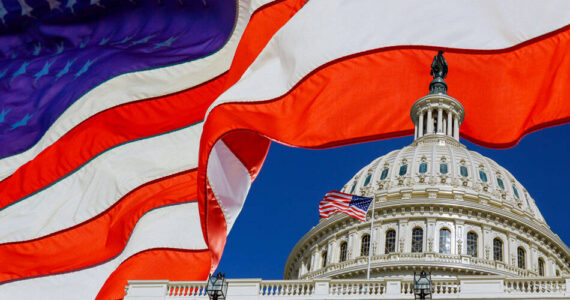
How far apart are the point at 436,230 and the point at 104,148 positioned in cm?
6259

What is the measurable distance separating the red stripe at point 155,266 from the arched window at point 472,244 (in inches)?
2455

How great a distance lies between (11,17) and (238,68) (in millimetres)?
3980

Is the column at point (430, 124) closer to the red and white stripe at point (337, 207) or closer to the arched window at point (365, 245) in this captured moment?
the arched window at point (365, 245)

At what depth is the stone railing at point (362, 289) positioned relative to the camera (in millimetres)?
33031

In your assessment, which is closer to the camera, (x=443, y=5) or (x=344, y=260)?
(x=443, y=5)

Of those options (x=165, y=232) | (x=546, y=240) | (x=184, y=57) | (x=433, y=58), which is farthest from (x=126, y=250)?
(x=546, y=240)

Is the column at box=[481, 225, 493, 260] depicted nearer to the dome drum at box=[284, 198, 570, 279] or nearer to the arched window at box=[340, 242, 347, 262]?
the dome drum at box=[284, 198, 570, 279]

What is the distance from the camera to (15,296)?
16.0 meters

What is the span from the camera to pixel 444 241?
2980 inches

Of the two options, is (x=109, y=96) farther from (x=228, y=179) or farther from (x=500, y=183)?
(x=500, y=183)

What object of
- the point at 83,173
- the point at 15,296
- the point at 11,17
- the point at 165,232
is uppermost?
the point at 11,17

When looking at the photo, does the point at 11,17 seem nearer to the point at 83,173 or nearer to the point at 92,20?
the point at 92,20

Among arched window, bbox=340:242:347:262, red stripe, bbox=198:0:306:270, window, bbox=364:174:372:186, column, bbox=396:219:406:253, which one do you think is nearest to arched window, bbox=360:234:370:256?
arched window, bbox=340:242:347:262

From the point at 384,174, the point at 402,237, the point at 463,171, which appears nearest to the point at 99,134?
the point at 402,237
